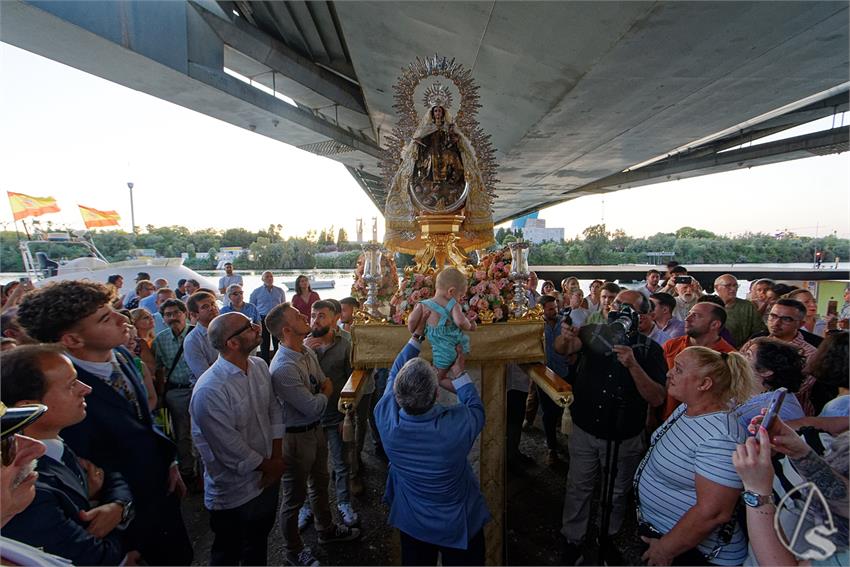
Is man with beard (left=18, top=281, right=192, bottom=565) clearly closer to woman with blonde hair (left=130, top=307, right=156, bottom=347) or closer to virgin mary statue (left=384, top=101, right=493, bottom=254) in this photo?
woman with blonde hair (left=130, top=307, right=156, bottom=347)

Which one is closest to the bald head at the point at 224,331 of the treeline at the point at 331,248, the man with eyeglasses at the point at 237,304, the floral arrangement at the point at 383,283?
the floral arrangement at the point at 383,283

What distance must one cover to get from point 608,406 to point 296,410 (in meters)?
2.45

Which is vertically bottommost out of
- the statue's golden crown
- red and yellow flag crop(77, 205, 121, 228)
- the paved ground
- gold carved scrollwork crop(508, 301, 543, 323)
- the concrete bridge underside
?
the paved ground

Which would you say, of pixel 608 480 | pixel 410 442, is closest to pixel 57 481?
pixel 410 442

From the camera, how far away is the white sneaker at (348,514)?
11.2 feet

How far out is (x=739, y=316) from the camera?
4.84 m

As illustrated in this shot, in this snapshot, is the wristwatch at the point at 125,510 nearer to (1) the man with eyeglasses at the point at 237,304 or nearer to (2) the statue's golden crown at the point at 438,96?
(2) the statue's golden crown at the point at 438,96

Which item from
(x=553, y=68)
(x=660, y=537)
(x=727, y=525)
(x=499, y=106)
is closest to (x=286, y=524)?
(x=660, y=537)

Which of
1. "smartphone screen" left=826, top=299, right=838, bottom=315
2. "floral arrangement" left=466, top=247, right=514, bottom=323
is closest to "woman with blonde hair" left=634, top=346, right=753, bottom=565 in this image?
"floral arrangement" left=466, top=247, right=514, bottom=323

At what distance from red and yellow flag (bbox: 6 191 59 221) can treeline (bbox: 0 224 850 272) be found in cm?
303

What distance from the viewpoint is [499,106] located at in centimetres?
739

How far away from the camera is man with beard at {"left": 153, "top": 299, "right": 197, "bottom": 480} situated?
3.99 m

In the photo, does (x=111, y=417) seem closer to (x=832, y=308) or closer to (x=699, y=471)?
(x=699, y=471)

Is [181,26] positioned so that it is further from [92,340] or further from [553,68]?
[92,340]
